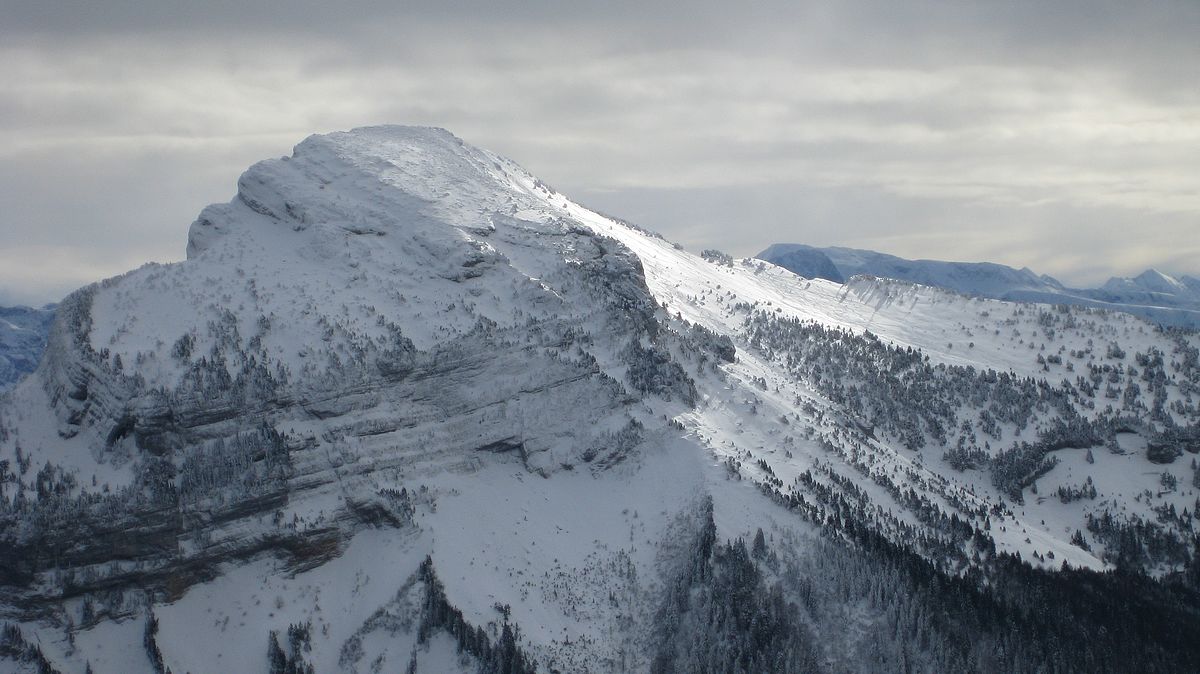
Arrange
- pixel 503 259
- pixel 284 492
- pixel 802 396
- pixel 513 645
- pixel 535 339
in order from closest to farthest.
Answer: pixel 513 645
pixel 284 492
pixel 535 339
pixel 503 259
pixel 802 396

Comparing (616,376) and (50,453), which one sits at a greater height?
(616,376)

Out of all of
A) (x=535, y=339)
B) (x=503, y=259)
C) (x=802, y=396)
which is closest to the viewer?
(x=535, y=339)

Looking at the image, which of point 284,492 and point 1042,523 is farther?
point 1042,523

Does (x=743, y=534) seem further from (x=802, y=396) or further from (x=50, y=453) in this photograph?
(x=50, y=453)

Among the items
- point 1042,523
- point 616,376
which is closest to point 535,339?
point 616,376

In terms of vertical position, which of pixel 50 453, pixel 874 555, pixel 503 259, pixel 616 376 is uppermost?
pixel 503 259

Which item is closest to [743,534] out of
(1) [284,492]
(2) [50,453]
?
(1) [284,492]

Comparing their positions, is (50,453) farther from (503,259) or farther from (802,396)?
(802,396)
